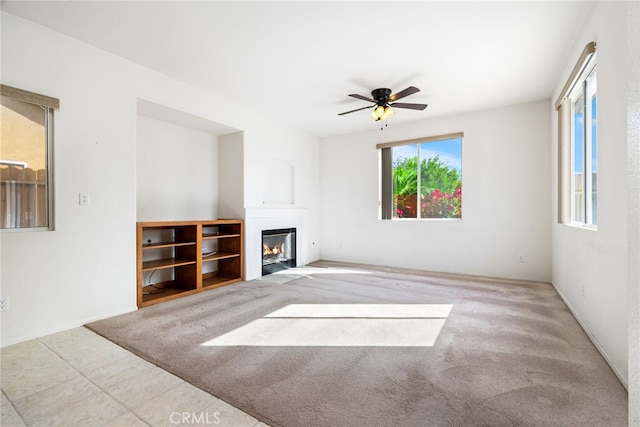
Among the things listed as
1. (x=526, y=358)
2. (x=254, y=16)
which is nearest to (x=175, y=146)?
(x=254, y=16)

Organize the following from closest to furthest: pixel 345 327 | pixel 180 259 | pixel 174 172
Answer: pixel 345 327 → pixel 180 259 → pixel 174 172

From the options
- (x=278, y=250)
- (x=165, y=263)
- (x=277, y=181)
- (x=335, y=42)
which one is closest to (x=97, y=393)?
(x=165, y=263)

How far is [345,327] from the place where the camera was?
8.71ft

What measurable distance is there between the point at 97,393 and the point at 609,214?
3.50 metres

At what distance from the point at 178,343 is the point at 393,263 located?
411 cm

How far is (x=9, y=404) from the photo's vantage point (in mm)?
1622

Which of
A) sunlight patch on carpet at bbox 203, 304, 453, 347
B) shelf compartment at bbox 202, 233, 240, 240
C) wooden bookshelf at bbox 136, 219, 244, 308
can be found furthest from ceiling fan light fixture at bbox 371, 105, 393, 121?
shelf compartment at bbox 202, 233, 240, 240

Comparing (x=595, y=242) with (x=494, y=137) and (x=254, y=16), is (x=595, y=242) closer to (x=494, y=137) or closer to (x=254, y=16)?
(x=494, y=137)

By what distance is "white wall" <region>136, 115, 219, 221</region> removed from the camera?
12.6ft

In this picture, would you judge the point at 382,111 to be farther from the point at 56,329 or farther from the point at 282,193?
the point at 56,329

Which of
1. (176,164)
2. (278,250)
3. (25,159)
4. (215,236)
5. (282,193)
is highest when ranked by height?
(176,164)

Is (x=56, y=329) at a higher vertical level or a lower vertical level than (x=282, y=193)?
lower

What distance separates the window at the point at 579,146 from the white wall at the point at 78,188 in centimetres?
440

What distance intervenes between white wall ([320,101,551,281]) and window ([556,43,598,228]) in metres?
0.78
